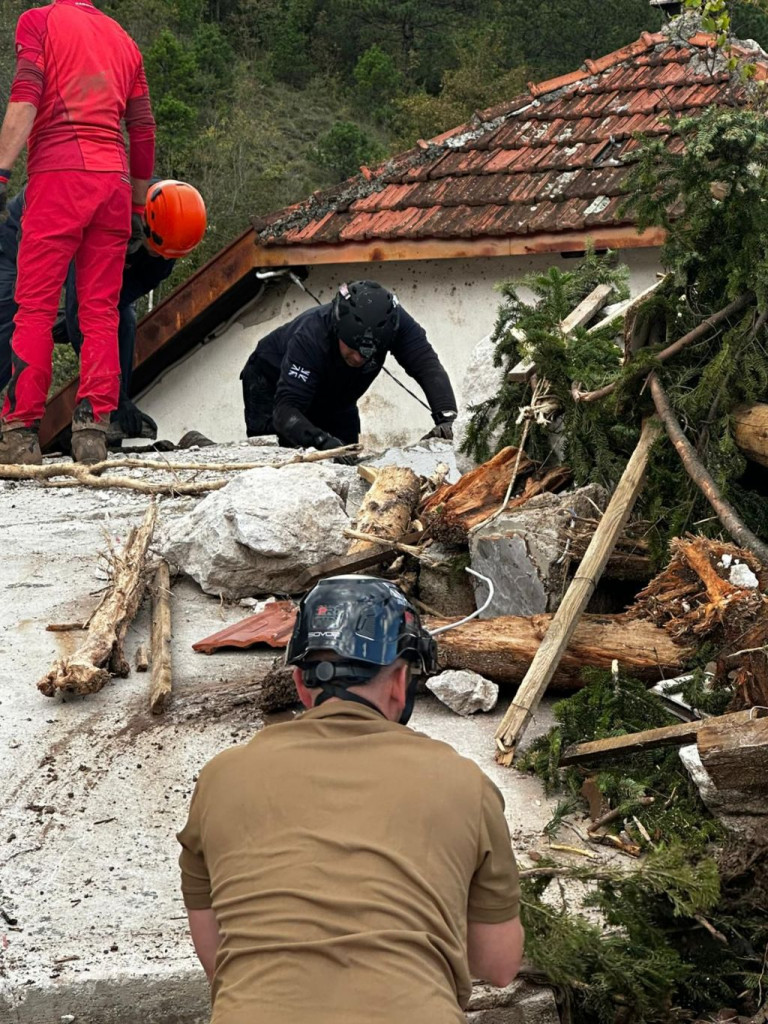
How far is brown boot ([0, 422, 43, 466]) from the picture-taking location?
26.7 ft

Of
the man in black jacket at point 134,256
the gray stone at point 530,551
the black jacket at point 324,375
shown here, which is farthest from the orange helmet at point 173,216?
the gray stone at point 530,551

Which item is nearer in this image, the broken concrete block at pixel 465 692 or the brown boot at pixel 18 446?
the broken concrete block at pixel 465 692

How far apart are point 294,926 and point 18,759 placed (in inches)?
98.9

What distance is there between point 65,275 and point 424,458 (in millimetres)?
2417

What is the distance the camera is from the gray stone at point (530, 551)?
16.9 ft

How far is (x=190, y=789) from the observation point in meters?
4.32

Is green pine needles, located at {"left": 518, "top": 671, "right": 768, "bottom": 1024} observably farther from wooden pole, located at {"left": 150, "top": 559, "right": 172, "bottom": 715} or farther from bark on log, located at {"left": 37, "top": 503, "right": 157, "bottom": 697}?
bark on log, located at {"left": 37, "top": 503, "right": 157, "bottom": 697}

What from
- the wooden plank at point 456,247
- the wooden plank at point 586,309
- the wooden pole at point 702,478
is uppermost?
the wooden plank at point 586,309

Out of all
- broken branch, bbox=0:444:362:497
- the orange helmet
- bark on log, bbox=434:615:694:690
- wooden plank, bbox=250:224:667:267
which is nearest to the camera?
bark on log, bbox=434:615:694:690

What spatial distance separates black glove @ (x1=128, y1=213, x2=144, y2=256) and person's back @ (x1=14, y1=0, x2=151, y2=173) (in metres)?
0.80

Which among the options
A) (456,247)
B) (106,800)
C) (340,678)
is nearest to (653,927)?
(340,678)

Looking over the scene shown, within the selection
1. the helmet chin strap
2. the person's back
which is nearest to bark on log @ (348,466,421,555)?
the person's back

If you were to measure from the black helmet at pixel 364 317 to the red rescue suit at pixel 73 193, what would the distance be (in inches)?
51.7

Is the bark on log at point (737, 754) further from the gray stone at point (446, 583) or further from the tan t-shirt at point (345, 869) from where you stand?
the gray stone at point (446, 583)
